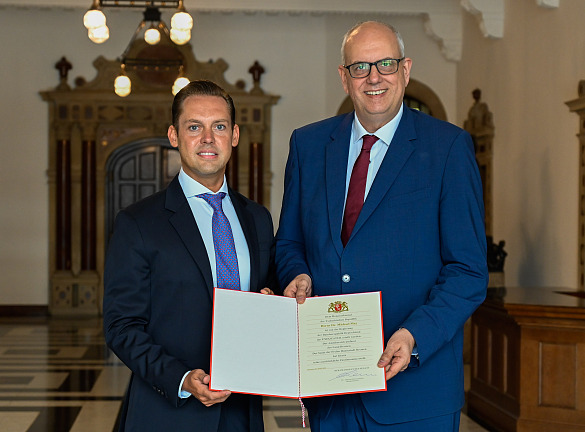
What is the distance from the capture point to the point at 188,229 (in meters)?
2.67

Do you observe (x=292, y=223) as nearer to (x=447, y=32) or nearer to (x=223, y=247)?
(x=223, y=247)

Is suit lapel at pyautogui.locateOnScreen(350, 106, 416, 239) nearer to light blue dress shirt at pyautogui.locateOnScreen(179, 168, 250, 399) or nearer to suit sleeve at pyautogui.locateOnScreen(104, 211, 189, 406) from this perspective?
light blue dress shirt at pyautogui.locateOnScreen(179, 168, 250, 399)

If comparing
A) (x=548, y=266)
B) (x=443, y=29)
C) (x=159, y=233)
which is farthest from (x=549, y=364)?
(x=443, y=29)

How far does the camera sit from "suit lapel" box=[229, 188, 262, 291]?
9.02ft

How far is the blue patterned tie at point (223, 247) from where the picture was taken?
8.84 feet

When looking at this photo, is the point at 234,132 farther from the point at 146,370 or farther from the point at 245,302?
the point at 146,370

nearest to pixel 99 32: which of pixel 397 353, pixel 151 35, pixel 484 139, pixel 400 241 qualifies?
pixel 151 35

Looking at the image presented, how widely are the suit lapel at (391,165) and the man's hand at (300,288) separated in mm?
214

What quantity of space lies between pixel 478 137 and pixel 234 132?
8.66 m

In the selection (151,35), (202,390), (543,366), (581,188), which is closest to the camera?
(202,390)

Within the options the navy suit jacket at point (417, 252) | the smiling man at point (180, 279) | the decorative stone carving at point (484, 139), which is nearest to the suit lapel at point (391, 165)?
the navy suit jacket at point (417, 252)

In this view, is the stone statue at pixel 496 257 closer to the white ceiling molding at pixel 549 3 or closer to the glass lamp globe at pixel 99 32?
the white ceiling molding at pixel 549 3

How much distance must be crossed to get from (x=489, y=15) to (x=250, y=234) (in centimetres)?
823

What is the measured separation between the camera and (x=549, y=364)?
5719 millimetres
